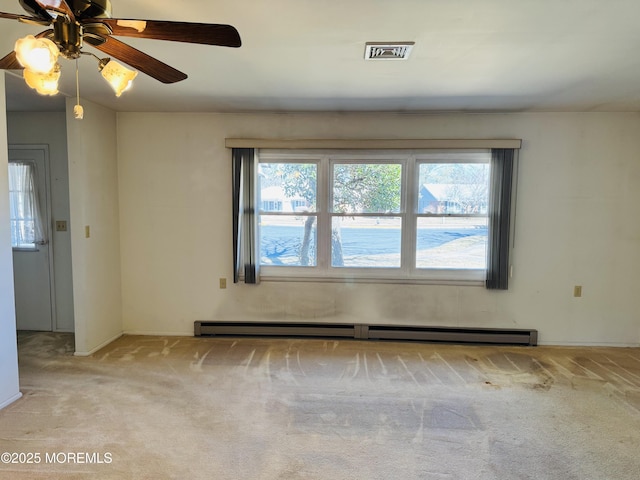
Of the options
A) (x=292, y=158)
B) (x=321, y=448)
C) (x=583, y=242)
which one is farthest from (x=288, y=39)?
(x=583, y=242)

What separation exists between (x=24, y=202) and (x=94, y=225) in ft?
3.55

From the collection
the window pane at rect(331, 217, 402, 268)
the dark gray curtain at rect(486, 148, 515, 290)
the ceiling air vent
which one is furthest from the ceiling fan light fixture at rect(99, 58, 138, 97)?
the dark gray curtain at rect(486, 148, 515, 290)

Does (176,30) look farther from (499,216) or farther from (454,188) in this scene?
(499,216)

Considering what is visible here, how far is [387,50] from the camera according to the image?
2148 millimetres

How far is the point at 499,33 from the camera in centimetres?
194

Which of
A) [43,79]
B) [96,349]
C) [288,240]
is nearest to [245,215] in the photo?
[288,240]

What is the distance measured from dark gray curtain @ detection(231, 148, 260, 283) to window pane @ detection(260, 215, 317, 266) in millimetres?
134

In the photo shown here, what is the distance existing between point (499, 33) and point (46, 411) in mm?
3595

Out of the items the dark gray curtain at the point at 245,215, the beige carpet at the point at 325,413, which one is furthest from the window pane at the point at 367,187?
the beige carpet at the point at 325,413

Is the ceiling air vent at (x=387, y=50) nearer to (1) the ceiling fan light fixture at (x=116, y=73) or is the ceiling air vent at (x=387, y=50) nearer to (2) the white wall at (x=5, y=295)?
(1) the ceiling fan light fixture at (x=116, y=73)

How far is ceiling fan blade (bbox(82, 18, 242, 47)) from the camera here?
1.28 meters

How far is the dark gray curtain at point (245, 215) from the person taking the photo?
3721 mm

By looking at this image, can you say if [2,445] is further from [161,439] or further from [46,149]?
[46,149]

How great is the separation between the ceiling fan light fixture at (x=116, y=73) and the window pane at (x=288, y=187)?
2.35 m
